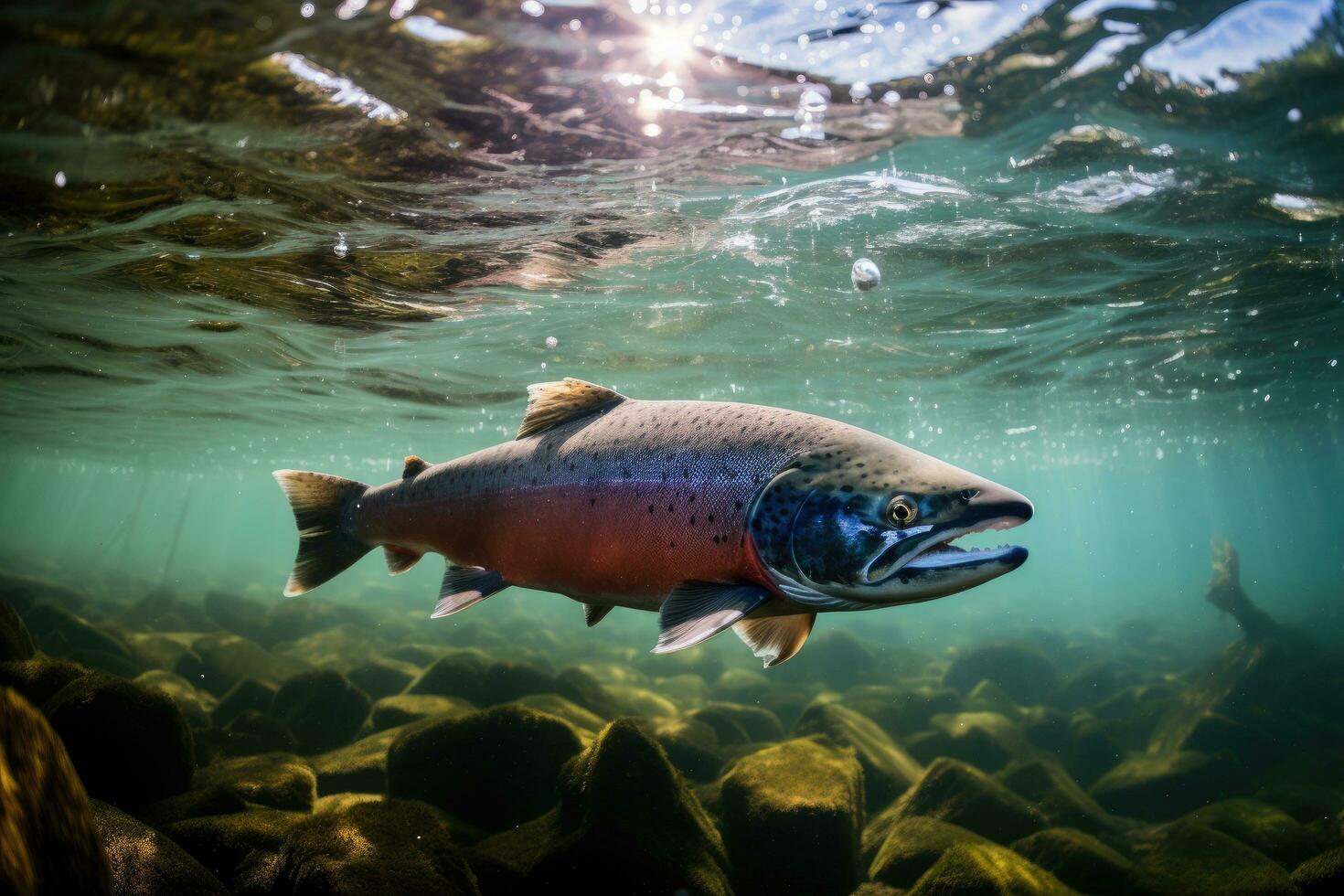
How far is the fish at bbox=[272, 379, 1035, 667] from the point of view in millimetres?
3074

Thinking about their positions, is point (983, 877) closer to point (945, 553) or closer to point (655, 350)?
point (945, 553)

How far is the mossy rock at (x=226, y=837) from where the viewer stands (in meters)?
4.96

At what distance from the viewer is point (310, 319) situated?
1396cm

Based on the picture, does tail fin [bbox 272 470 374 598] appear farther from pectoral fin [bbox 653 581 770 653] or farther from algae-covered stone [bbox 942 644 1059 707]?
algae-covered stone [bbox 942 644 1059 707]

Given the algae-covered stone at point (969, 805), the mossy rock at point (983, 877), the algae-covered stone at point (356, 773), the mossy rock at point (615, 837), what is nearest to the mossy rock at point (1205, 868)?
the algae-covered stone at point (969, 805)

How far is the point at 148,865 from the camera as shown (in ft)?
13.7

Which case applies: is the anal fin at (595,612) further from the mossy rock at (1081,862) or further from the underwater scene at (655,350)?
the mossy rock at (1081,862)

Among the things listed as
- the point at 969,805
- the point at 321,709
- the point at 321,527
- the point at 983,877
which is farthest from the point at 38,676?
the point at 969,805

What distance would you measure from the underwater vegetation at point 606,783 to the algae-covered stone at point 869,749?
5cm

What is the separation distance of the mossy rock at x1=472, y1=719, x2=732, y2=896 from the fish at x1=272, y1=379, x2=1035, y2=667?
2138 mm

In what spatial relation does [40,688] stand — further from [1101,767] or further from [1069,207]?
[1101,767]

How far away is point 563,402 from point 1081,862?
7.36 m

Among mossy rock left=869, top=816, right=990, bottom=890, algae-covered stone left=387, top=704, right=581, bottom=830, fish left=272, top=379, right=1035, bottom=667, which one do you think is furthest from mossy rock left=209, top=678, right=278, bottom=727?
mossy rock left=869, top=816, right=990, bottom=890

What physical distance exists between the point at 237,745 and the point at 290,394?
1498cm
